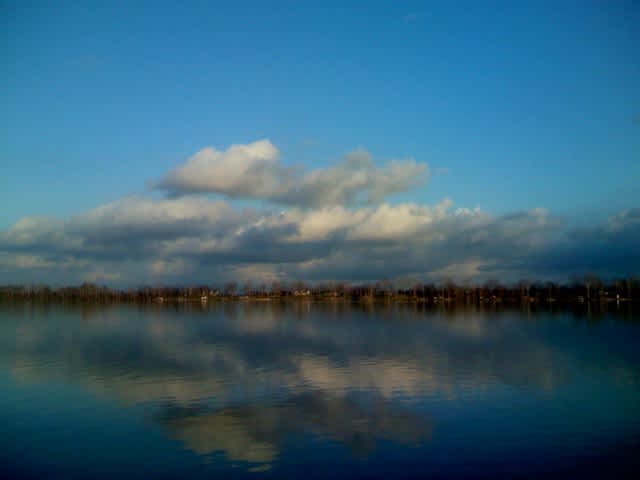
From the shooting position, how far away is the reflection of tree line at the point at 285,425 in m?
16.6

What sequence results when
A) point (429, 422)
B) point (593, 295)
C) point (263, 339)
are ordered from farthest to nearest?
point (593, 295) → point (263, 339) → point (429, 422)

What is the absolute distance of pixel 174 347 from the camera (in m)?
44.5

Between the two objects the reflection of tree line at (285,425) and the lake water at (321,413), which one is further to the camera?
the reflection of tree line at (285,425)

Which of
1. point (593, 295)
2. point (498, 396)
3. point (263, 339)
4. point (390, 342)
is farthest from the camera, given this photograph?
point (593, 295)

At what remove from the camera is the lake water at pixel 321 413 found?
15211 millimetres

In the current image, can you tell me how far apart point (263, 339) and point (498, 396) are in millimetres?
31467

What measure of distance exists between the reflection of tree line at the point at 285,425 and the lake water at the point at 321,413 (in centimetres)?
9

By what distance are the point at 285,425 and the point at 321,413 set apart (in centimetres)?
227

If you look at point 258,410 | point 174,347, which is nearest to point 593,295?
point 174,347

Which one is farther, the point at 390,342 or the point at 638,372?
the point at 390,342

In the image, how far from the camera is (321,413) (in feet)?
68.4

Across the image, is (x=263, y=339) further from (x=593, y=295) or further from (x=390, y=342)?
(x=593, y=295)

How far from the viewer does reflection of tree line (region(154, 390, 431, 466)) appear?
16641mm

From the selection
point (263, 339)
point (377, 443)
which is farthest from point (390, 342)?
point (377, 443)
